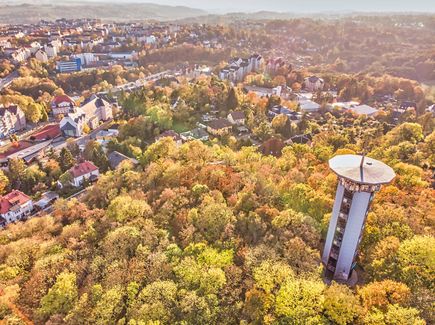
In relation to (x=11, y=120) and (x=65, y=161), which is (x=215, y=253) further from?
(x=11, y=120)

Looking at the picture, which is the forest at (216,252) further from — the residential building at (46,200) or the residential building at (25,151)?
the residential building at (25,151)

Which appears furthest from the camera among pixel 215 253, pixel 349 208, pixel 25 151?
pixel 25 151

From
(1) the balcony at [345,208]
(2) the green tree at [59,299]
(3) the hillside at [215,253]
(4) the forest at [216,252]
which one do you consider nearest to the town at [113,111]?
(4) the forest at [216,252]

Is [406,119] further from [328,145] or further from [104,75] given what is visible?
[104,75]

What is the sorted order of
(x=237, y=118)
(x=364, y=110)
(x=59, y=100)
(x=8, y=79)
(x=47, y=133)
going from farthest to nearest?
(x=8, y=79), (x=59, y=100), (x=364, y=110), (x=237, y=118), (x=47, y=133)

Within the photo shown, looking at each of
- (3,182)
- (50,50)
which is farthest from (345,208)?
(50,50)

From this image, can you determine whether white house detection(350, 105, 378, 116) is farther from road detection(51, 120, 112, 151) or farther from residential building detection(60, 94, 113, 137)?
residential building detection(60, 94, 113, 137)
